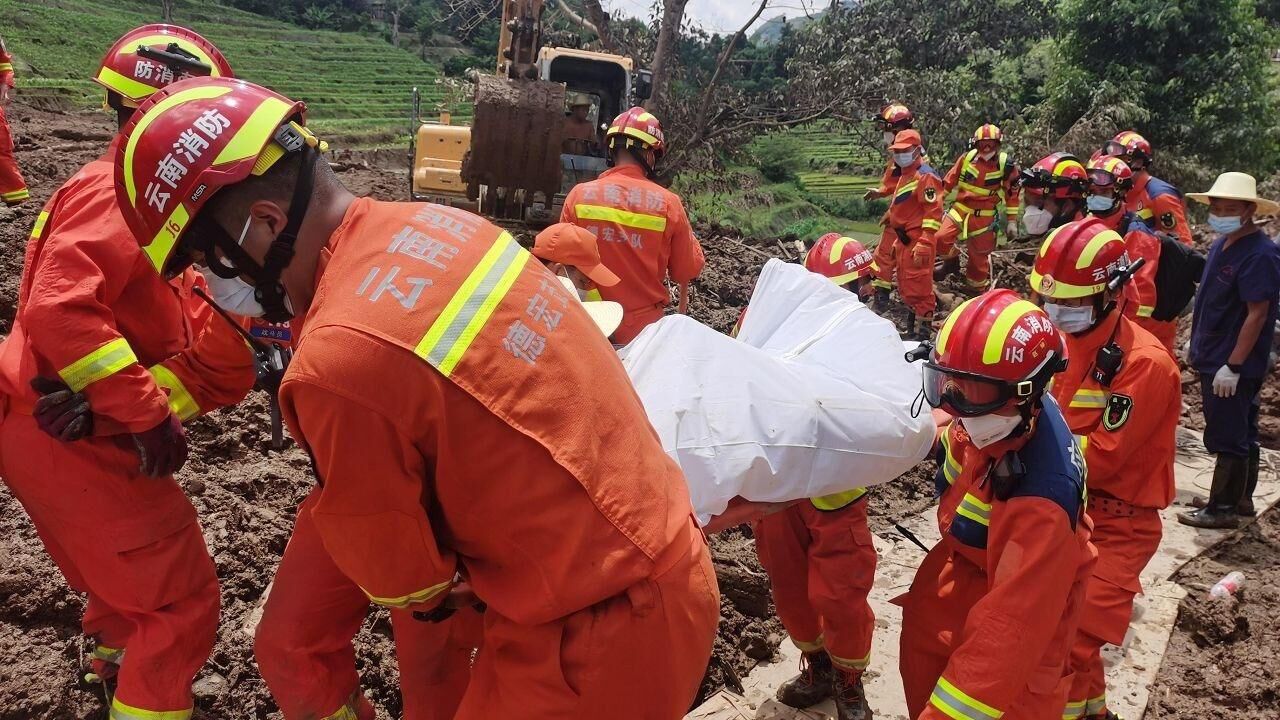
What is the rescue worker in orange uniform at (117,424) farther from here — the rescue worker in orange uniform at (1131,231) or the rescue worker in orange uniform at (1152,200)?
the rescue worker in orange uniform at (1152,200)

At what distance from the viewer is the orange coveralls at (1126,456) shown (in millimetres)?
2971

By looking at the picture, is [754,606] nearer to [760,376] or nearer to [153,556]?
[760,376]

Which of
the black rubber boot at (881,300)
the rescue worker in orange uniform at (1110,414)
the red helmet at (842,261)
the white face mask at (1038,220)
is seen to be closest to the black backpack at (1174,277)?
the white face mask at (1038,220)

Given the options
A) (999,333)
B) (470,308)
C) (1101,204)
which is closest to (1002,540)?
(999,333)

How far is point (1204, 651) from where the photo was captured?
13.0 ft

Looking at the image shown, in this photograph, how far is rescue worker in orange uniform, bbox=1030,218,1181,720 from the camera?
294cm

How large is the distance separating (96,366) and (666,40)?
8457 millimetres

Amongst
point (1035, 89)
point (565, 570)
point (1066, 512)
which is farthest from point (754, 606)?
point (1035, 89)

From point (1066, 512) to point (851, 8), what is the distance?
20054 millimetres

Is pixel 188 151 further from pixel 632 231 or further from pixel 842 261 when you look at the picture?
pixel 842 261

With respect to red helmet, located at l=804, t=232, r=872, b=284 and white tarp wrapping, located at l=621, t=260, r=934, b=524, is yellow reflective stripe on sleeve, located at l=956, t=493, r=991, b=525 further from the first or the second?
red helmet, located at l=804, t=232, r=872, b=284

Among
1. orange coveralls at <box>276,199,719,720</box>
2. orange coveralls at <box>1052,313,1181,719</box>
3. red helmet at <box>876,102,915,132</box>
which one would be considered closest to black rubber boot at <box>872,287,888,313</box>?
red helmet at <box>876,102,915,132</box>

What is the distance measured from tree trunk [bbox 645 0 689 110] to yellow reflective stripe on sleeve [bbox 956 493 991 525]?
7835mm

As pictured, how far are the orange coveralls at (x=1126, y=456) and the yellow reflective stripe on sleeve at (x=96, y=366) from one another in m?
3.01
